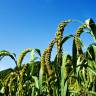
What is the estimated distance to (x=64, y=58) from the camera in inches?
113

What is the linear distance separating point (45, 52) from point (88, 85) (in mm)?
629

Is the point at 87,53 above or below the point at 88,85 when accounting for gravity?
above

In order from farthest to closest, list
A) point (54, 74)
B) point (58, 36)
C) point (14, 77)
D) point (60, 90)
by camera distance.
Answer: point (14, 77) → point (60, 90) → point (54, 74) → point (58, 36)

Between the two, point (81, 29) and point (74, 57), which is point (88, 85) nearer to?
point (74, 57)

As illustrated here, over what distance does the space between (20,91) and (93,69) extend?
0.71 meters

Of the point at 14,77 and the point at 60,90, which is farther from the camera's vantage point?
the point at 14,77

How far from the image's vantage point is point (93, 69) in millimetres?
2807

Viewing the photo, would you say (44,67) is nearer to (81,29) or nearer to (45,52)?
(45,52)

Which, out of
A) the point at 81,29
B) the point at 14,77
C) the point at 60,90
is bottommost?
the point at 60,90

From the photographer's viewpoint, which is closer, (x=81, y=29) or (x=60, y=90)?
(x=81, y=29)

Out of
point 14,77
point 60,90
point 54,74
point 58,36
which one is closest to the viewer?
point 58,36

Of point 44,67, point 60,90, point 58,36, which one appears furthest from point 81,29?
point 60,90

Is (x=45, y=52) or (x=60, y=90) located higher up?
(x=45, y=52)

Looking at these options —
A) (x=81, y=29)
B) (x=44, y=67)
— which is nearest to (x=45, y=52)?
(x=44, y=67)
